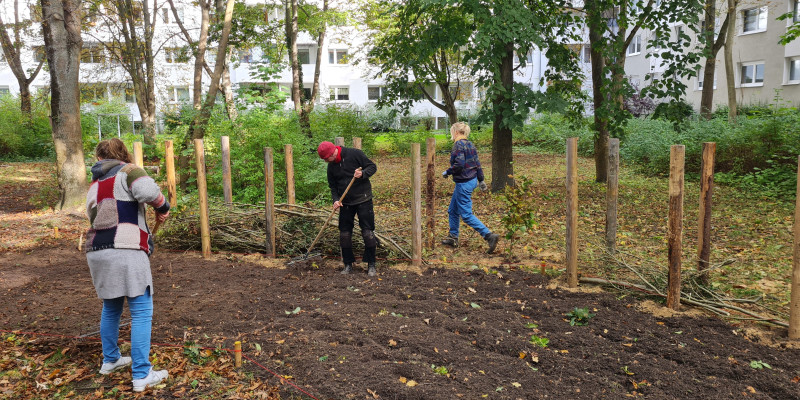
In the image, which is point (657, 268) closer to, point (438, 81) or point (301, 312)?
point (301, 312)

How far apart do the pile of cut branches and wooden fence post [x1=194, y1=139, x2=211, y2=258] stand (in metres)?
0.28

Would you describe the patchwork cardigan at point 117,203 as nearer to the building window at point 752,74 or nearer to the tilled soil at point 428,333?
the tilled soil at point 428,333

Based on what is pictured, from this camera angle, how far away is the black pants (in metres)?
6.45

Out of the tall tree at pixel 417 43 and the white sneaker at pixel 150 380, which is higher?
the tall tree at pixel 417 43

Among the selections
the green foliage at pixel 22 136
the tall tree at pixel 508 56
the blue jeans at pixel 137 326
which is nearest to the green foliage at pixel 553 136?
the tall tree at pixel 508 56

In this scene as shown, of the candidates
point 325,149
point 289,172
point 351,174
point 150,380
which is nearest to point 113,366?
point 150,380

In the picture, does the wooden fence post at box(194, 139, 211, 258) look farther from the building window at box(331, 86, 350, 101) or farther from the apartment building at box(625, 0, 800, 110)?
the building window at box(331, 86, 350, 101)

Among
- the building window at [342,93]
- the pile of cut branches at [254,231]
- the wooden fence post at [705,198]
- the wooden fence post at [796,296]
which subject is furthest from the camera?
the building window at [342,93]

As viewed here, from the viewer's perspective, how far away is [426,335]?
4.55 meters

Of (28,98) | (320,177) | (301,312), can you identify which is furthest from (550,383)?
(28,98)

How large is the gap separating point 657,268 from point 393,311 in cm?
288

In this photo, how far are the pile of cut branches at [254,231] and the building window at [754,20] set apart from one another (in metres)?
27.2

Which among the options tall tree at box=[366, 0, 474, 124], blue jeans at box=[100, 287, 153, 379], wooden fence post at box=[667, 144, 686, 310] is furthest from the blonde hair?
blue jeans at box=[100, 287, 153, 379]

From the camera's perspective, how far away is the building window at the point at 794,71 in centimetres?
2543
